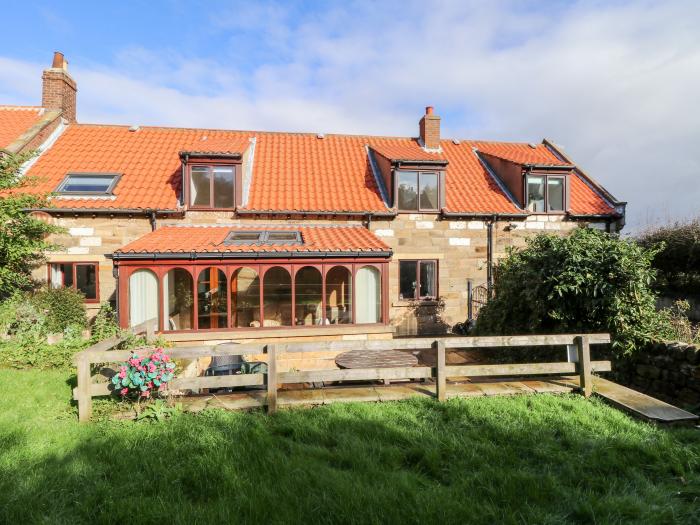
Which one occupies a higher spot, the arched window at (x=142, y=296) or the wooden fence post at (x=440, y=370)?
the arched window at (x=142, y=296)

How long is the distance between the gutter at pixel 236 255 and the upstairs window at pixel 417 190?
11.6ft

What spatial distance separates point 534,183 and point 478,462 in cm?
1312

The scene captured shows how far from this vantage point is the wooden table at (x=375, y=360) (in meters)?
7.00

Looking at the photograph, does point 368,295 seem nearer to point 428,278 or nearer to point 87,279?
point 428,278

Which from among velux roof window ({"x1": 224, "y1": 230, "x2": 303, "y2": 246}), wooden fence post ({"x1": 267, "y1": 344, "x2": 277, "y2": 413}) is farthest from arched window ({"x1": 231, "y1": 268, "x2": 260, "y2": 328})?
wooden fence post ({"x1": 267, "y1": 344, "x2": 277, "y2": 413})

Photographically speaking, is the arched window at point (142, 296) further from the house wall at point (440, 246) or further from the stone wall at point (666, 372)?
the stone wall at point (666, 372)

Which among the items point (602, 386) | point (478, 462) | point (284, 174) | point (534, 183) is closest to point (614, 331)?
point (602, 386)

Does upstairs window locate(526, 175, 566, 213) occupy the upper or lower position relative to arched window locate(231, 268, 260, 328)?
upper

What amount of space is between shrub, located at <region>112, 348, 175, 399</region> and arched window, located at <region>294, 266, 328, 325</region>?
6.23 m

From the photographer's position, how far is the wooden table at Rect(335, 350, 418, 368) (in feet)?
23.0

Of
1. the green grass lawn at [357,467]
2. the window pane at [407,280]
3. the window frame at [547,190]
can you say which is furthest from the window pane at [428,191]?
the green grass lawn at [357,467]

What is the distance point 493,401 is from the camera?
235 inches

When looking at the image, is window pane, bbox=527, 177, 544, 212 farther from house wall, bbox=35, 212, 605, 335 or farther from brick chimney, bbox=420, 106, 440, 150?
brick chimney, bbox=420, 106, 440, 150

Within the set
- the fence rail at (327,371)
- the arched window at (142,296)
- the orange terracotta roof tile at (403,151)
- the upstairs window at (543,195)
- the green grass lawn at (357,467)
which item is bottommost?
the green grass lawn at (357,467)
